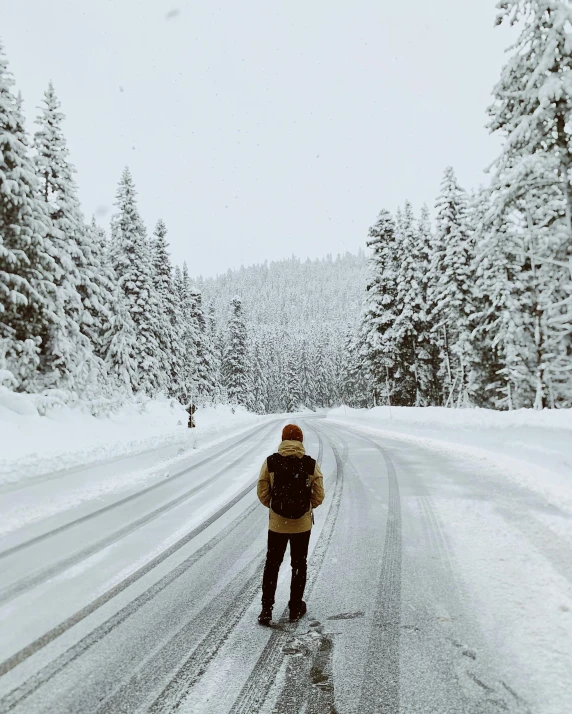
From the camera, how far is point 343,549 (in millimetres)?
5680

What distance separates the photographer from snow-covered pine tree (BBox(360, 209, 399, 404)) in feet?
122

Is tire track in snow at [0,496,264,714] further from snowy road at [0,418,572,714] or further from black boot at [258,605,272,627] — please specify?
black boot at [258,605,272,627]

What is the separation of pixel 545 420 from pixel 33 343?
1646 centimetres

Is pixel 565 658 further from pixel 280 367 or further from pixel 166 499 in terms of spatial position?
pixel 280 367

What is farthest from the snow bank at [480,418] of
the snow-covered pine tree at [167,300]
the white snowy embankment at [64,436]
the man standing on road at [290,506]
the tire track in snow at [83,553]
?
the snow-covered pine tree at [167,300]

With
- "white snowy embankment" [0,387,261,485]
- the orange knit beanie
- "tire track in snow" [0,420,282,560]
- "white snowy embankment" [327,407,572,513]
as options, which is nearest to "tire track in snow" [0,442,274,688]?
"tire track in snow" [0,420,282,560]

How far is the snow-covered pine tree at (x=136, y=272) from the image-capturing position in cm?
3181

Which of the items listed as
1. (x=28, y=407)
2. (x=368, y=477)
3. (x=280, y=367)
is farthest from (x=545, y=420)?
(x=280, y=367)

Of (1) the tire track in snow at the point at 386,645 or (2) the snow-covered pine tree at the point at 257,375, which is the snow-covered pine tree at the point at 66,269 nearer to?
(1) the tire track in snow at the point at 386,645

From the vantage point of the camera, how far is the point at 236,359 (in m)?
65.1

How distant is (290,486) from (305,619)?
1.12 m

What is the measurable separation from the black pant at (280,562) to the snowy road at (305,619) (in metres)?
0.22

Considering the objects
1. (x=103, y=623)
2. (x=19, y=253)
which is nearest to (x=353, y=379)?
(x=19, y=253)

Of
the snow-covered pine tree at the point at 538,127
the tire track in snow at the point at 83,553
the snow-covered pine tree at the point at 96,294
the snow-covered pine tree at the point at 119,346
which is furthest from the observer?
the snow-covered pine tree at the point at 119,346
